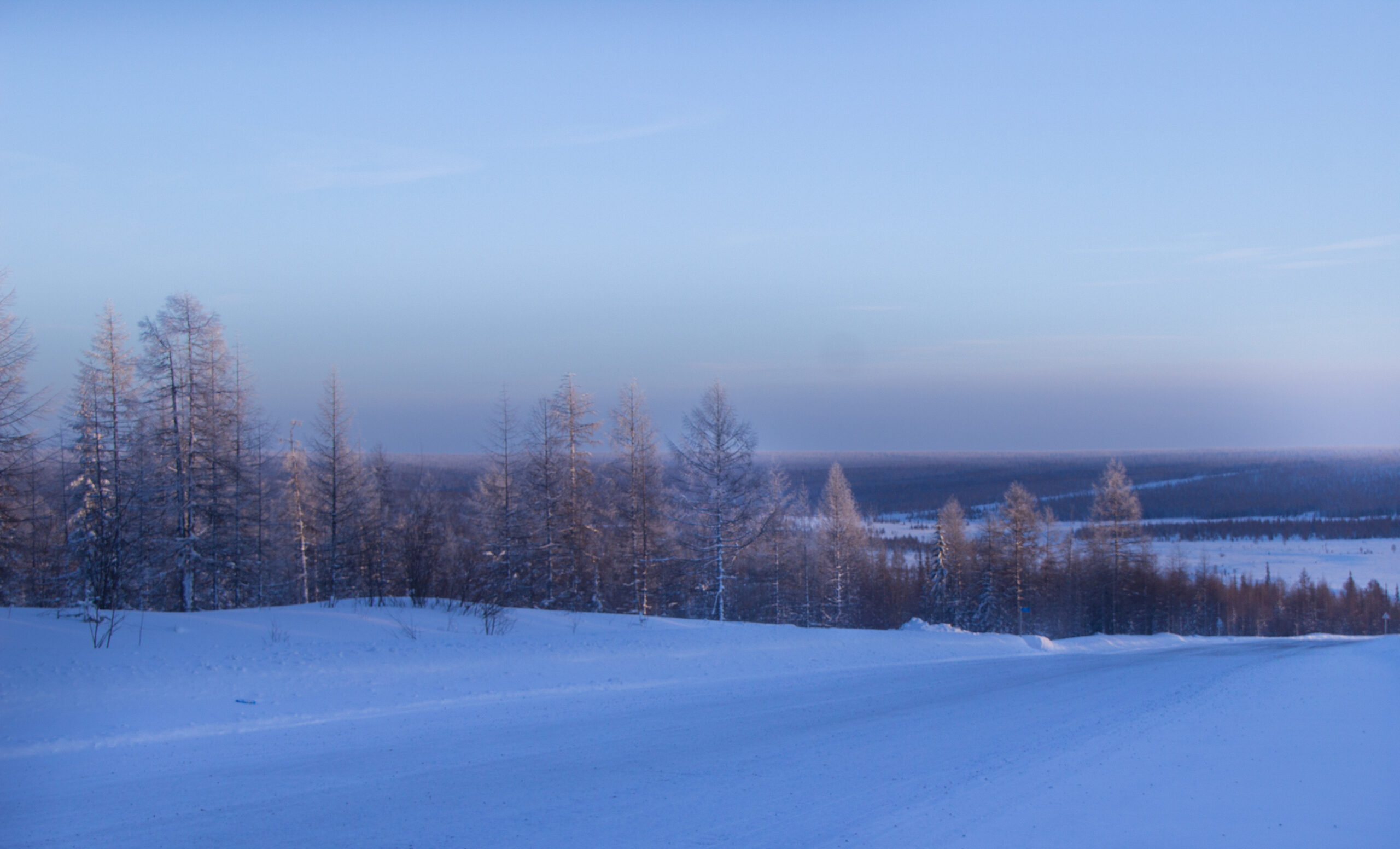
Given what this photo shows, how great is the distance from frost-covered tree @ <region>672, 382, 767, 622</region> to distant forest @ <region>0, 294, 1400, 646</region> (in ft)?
0.25

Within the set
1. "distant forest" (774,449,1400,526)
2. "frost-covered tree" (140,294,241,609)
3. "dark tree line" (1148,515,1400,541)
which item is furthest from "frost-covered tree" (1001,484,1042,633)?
"dark tree line" (1148,515,1400,541)

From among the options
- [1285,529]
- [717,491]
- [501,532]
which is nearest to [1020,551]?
[717,491]

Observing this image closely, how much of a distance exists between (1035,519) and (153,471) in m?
42.7

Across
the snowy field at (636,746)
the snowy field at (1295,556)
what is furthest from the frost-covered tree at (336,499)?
the snowy field at (1295,556)

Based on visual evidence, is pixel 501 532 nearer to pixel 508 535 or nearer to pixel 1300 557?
pixel 508 535

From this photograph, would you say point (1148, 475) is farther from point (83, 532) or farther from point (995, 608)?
point (83, 532)

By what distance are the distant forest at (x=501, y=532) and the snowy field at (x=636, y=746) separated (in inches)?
147

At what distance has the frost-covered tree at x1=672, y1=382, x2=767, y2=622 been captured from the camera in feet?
99.4

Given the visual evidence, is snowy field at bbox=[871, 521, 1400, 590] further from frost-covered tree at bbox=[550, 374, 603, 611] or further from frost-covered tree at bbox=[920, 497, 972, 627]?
frost-covered tree at bbox=[550, 374, 603, 611]

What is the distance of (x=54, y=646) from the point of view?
39.8 feet

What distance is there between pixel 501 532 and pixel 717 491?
8830 mm

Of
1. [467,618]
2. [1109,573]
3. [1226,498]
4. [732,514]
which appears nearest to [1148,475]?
[1226,498]

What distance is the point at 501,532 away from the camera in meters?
31.6

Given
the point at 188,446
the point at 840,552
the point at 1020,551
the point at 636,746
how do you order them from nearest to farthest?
the point at 636,746
the point at 188,446
the point at 840,552
the point at 1020,551
